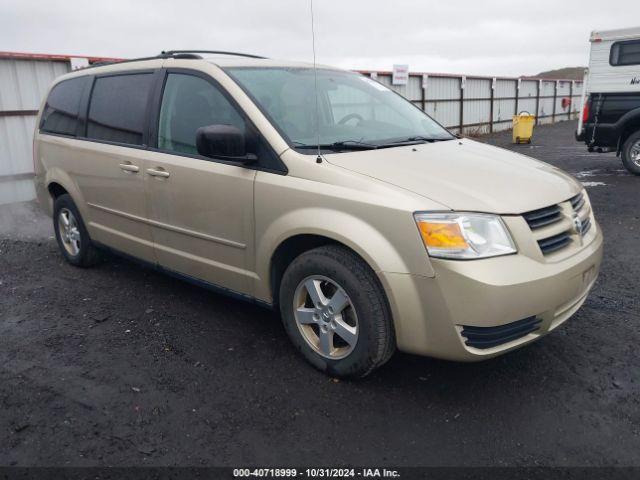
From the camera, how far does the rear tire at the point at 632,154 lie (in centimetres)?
1029

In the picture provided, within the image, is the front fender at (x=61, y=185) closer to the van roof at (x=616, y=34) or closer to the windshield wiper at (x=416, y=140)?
the windshield wiper at (x=416, y=140)

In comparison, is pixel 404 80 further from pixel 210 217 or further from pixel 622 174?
pixel 210 217


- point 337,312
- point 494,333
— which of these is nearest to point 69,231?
point 337,312

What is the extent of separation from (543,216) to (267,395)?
1.72m

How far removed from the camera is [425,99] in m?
19.2

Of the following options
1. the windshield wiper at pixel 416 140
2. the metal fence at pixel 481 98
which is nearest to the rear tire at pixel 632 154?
the metal fence at pixel 481 98

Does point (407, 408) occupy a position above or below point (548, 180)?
below

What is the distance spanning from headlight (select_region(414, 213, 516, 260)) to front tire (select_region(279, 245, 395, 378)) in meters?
0.38

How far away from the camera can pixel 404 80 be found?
1684cm

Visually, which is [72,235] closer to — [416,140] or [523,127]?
[416,140]

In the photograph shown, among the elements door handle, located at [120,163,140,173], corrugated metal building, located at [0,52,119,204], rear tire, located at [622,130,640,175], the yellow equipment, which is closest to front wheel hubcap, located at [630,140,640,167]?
rear tire, located at [622,130,640,175]

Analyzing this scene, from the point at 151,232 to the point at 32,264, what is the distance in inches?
89.5

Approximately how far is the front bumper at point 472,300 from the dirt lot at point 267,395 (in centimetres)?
39

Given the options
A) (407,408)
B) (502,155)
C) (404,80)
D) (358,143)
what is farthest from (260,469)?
(404,80)
